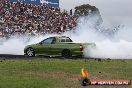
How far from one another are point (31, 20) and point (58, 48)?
1529 centimetres

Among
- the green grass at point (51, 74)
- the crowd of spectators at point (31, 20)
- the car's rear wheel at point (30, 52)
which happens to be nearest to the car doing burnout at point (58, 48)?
the car's rear wheel at point (30, 52)

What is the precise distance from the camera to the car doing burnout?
90.3ft

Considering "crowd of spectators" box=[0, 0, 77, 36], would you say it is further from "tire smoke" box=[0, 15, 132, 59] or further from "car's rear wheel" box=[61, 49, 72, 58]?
"car's rear wheel" box=[61, 49, 72, 58]

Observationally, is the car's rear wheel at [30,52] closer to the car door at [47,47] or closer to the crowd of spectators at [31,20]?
the car door at [47,47]

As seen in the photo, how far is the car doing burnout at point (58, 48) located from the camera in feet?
90.3

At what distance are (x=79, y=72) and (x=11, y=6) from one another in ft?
84.3

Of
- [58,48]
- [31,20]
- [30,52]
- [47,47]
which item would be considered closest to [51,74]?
[58,48]

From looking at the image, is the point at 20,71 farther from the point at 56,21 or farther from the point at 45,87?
the point at 56,21

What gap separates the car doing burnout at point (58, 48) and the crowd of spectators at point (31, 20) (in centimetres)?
1038

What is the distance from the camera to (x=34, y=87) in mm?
13594

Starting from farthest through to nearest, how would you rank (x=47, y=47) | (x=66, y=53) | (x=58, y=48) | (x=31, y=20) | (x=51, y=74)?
1. (x=31, y=20)
2. (x=47, y=47)
3. (x=58, y=48)
4. (x=66, y=53)
5. (x=51, y=74)

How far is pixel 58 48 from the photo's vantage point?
2789 cm

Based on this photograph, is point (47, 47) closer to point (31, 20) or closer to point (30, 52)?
point (30, 52)

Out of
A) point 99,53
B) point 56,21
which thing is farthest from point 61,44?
point 56,21
